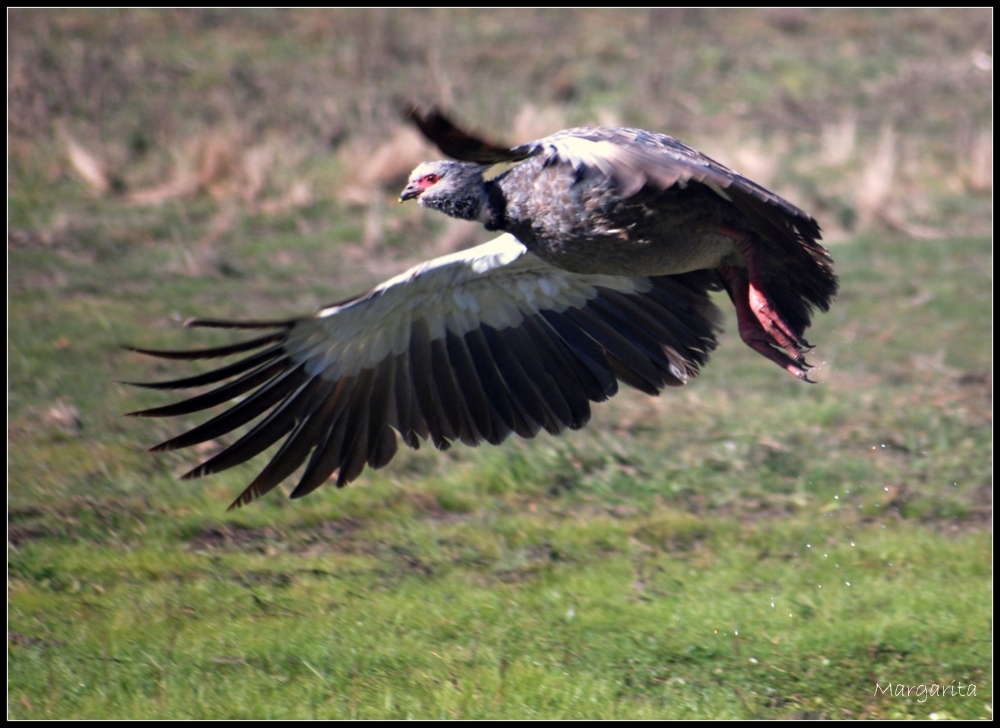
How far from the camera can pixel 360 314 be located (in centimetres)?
491

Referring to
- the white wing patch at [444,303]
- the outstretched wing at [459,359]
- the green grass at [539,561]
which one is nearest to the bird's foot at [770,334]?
the outstretched wing at [459,359]

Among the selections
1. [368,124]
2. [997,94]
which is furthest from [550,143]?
[997,94]

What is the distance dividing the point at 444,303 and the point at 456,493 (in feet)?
5.02

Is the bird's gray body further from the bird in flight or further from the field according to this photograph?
the field

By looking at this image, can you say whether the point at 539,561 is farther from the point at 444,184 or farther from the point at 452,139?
the point at 452,139

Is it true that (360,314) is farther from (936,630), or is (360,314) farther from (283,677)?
(936,630)

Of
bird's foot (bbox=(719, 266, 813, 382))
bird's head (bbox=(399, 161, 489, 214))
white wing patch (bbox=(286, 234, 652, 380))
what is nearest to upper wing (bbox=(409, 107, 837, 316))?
bird's foot (bbox=(719, 266, 813, 382))

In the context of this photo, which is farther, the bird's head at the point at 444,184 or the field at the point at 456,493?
the field at the point at 456,493

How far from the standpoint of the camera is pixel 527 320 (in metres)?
5.32

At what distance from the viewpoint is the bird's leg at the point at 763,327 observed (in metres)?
4.43

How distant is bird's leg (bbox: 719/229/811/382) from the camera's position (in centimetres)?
443

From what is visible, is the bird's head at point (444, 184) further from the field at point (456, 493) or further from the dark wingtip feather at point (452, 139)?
the field at point (456, 493)

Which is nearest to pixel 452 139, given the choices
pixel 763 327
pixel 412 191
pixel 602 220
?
pixel 602 220

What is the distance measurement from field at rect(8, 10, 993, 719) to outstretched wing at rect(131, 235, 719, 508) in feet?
2.65
